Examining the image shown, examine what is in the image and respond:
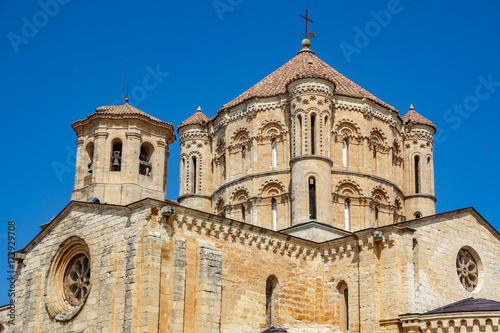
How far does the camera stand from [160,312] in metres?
24.8

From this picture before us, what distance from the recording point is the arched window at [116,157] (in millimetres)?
30656

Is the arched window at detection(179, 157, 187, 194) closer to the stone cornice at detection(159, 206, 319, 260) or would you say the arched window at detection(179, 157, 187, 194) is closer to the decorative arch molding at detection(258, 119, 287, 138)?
the decorative arch molding at detection(258, 119, 287, 138)

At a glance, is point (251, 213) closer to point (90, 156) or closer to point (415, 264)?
point (90, 156)

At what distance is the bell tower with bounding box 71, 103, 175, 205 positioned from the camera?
30.1 meters

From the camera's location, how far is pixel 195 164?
39688 millimetres

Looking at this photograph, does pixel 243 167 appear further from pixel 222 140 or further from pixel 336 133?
pixel 336 133

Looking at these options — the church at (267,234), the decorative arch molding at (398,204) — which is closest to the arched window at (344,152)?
the church at (267,234)

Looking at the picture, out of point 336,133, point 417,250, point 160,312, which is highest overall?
point 336,133

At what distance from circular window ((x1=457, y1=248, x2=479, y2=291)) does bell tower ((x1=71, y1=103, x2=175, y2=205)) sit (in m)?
12.2

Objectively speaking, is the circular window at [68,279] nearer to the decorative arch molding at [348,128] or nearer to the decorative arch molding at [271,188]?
the decorative arch molding at [271,188]

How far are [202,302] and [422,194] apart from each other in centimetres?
1680

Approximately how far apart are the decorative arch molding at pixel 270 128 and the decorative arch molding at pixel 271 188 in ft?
7.74

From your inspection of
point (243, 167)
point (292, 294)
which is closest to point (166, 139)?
point (243, 167)

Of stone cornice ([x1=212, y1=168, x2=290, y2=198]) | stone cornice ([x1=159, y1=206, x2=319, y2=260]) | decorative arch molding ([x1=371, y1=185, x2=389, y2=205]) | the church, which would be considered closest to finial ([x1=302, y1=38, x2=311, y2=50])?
the church
